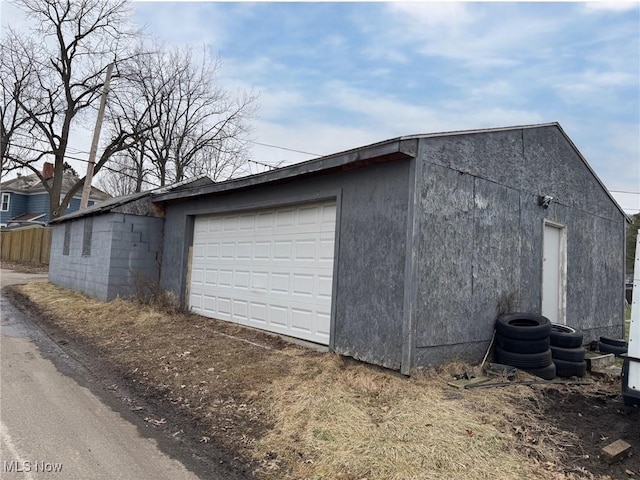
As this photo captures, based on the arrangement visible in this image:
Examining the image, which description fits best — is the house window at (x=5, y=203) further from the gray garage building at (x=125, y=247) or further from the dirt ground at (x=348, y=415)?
the dirt ground at (x=348, y=415)

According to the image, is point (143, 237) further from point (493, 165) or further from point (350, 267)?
point (493, 165)

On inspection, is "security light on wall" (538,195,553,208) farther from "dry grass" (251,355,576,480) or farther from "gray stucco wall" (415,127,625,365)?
"dry grass" (251,355,576,480)

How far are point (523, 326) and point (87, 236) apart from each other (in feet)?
37.8

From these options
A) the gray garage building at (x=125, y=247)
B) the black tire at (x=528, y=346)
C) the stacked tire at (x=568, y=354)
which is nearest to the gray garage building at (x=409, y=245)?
the gray garage building at (x=125, y=247)

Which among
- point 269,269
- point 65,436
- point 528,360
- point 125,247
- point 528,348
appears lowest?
point 65,436

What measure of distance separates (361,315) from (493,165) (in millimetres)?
3144

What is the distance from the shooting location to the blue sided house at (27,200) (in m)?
37.1

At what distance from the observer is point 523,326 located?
656cm

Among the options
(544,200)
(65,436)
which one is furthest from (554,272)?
(65,436)

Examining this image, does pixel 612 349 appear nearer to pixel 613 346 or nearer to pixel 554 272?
pixel 613 346

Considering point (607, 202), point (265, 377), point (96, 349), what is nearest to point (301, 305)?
point (265, 377)

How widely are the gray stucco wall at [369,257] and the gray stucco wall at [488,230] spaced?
32 centimetres

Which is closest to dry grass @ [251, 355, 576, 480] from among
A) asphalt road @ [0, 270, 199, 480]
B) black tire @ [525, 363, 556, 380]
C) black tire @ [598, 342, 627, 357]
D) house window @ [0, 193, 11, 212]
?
black tire @ [525, 363, 556, 380]

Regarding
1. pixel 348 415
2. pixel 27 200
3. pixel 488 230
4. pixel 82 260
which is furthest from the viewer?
pixel 27 200
